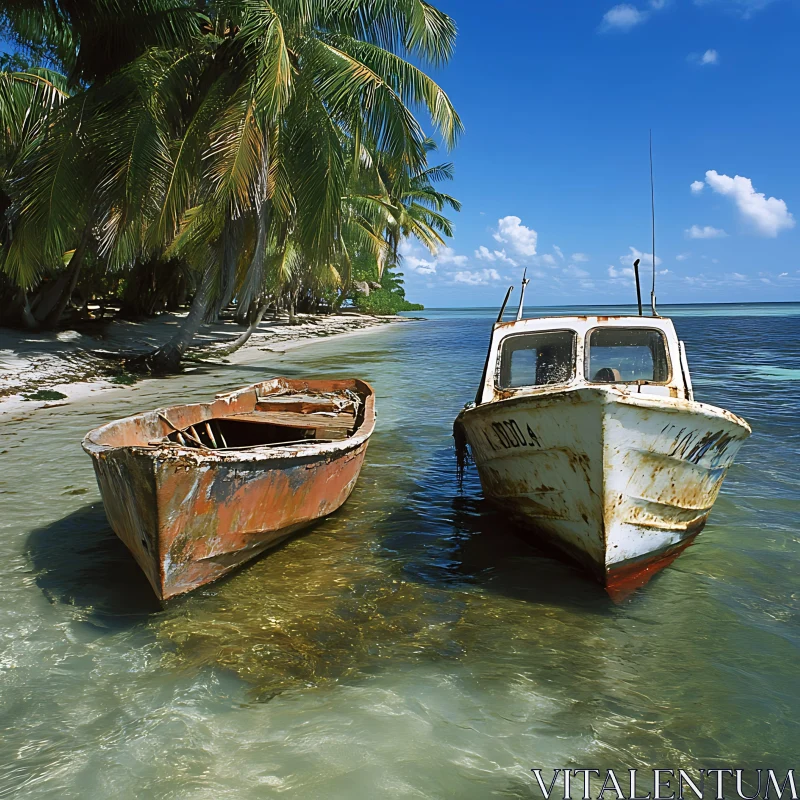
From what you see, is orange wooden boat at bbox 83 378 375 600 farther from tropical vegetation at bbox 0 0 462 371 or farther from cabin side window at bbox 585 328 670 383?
tropical vegetation at bbox 0 0 462 371

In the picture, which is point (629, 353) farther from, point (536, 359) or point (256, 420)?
point (256, 420)

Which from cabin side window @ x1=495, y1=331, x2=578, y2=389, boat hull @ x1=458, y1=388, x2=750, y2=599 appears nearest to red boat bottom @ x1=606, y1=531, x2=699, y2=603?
boat hull @ x1=458, y1=388, x2=750, y2=599

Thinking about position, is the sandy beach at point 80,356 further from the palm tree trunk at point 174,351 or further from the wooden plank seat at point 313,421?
the wooden plank seat at point 313,421

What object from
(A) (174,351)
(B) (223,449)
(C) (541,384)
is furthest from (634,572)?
(A) (174,351)

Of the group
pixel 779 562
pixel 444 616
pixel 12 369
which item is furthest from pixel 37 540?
pixel 12 369

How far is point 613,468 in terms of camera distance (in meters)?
5.04

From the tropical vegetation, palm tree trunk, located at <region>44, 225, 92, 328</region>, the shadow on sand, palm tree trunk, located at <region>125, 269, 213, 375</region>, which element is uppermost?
the tropical vegetation

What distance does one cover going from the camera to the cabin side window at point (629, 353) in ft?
22.5

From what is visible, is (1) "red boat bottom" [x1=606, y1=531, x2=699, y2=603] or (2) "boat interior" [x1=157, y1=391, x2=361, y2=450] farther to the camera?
(2) "boat interior" [x1=157, y1=391, x2=361, y2=450]

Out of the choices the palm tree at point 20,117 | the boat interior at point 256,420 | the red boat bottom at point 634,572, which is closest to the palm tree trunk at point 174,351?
the palm tree at point 20,117

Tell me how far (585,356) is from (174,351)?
16052 mm

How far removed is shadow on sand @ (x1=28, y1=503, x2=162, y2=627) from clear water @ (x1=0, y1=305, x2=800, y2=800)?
0.08ft

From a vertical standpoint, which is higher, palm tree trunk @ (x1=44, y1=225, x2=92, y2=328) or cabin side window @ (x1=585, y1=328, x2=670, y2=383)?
palm tree trunk @ (x1=44, y1=225, x2=92, y2=328)

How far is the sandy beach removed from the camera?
15.2 m
